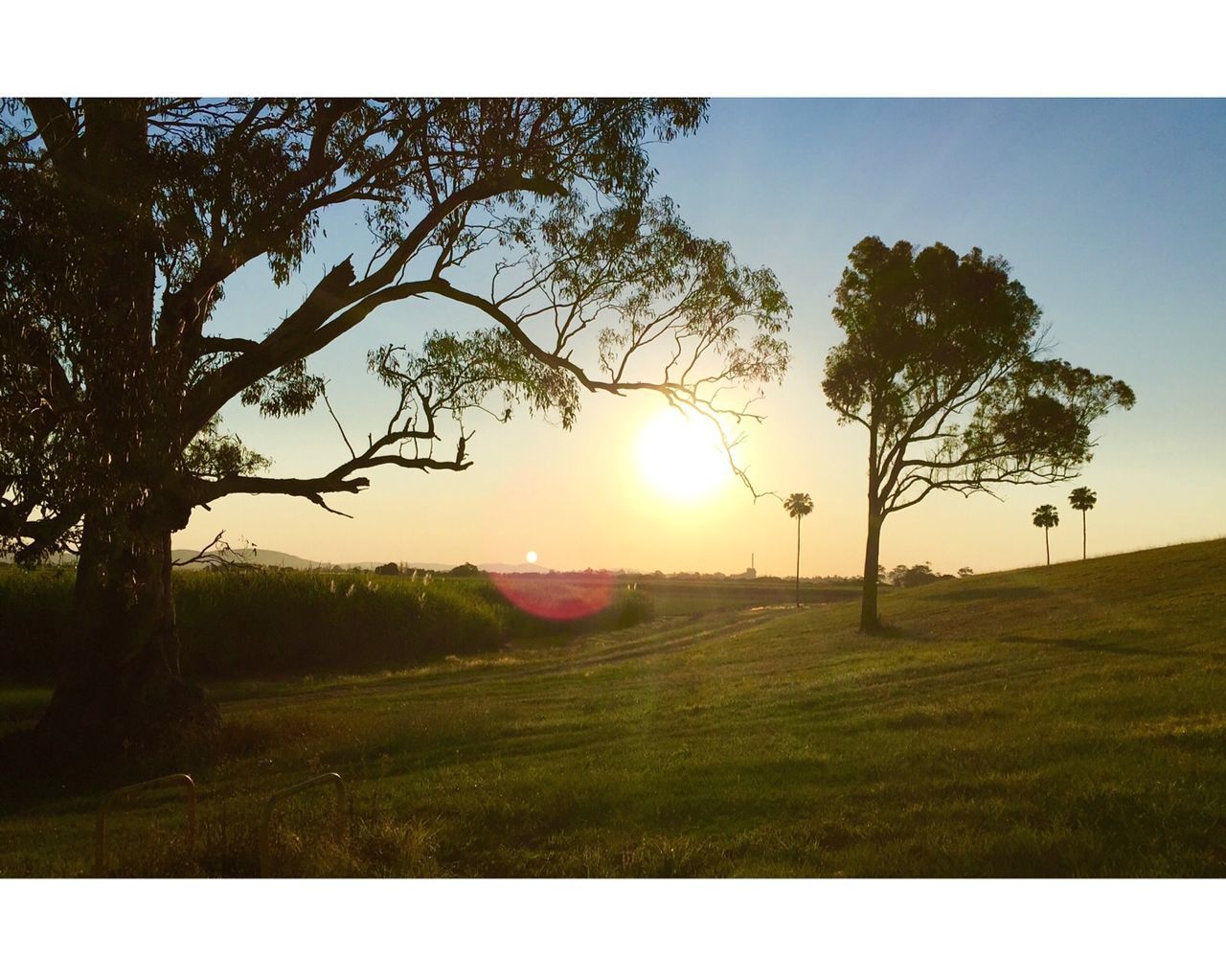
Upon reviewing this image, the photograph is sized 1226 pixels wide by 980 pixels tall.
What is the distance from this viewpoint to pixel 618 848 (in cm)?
799

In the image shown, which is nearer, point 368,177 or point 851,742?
point 851,742

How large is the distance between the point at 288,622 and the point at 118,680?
18.3 metres

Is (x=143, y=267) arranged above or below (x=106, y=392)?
above

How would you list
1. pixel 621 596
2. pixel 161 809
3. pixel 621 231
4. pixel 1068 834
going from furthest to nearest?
1. pixel 621 596
2. pixel 621 231
3. pixel 161 809
4. pixel 1068 834

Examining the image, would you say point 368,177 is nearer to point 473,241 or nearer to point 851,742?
point 473,241

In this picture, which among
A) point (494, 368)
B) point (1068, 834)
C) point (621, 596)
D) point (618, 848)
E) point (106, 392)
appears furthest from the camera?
point (621, 596)

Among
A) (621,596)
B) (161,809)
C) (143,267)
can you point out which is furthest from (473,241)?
(621,596)

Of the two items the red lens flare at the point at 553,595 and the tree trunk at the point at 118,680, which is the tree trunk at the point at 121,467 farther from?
the red lens flare at the point at 553,595

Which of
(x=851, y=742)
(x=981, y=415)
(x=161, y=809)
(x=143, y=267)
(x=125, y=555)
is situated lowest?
(x=161, y=809)

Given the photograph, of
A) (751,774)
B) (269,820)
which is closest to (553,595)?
(751,774)

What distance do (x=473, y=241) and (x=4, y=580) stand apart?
2035cm

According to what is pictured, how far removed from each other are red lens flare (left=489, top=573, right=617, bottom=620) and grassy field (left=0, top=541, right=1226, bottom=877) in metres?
24.8

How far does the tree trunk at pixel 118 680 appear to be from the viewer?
13.6 metres

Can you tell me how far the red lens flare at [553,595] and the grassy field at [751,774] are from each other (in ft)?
81.3
